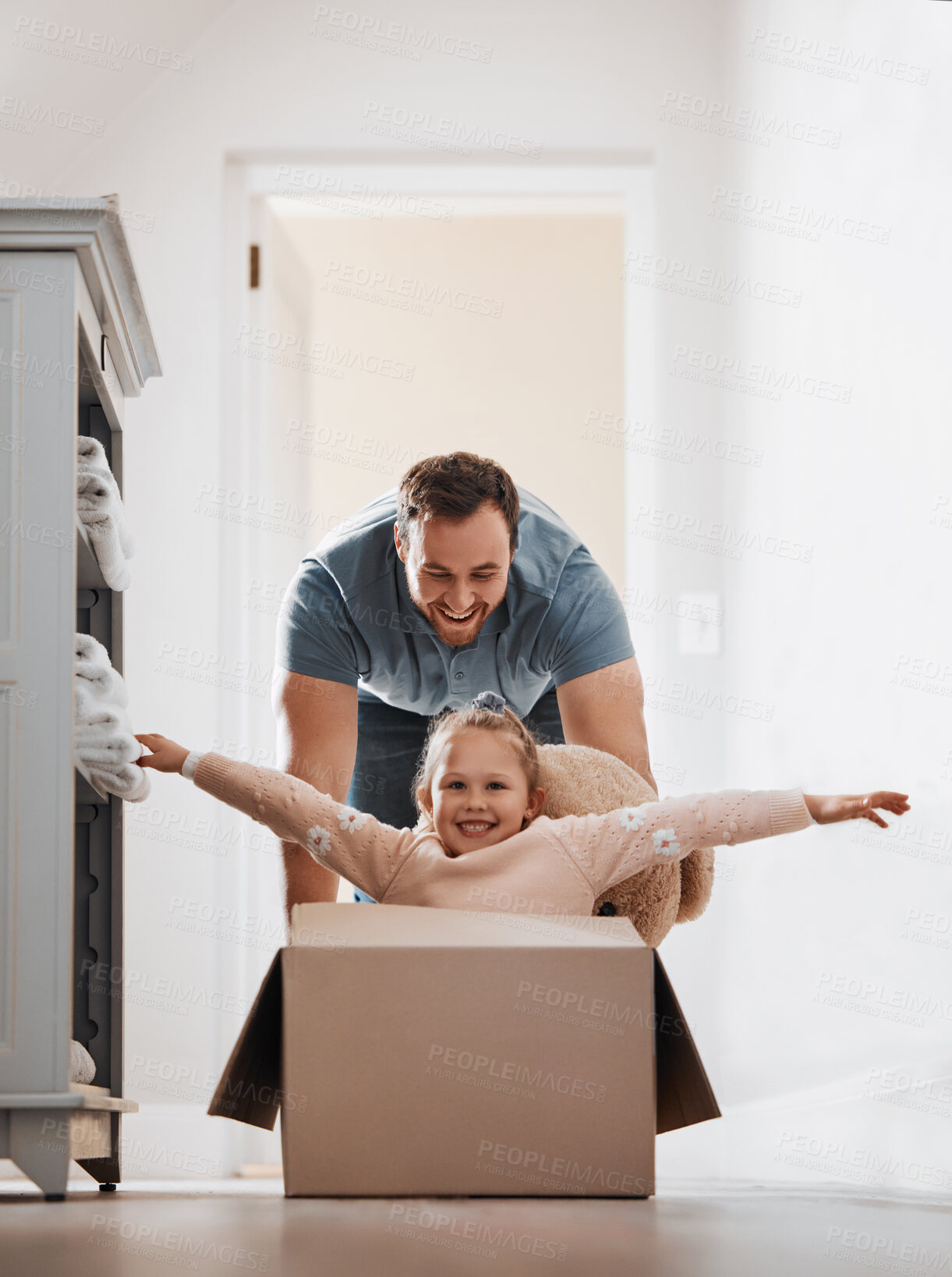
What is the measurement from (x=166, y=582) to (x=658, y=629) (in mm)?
980

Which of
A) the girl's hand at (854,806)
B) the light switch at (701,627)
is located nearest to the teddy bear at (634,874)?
the girl's hand at (854,806)

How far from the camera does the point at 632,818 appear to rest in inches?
54.1

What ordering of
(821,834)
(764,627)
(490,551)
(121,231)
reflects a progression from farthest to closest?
(764,627), (821,834), (490,551), (121,231)

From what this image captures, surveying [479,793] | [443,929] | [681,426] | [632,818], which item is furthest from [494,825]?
[681,426]

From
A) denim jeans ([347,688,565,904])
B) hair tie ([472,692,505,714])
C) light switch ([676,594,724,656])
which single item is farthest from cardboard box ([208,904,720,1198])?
light switch ([676,594,724,656])

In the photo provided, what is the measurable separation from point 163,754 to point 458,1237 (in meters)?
0.66

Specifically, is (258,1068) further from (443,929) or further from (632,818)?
(632,818)

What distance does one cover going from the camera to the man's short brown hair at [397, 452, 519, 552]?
1.72 meters

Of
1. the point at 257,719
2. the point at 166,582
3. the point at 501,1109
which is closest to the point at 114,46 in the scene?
the point at 166,582

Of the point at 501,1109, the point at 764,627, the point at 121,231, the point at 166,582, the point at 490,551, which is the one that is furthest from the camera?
the point at 166,582

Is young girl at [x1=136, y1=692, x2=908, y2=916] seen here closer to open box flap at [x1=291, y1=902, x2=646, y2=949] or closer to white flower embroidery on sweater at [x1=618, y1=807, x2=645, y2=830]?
white flower embroidery on sweater at [x1=618, y1=807, x2=645, y2=830]

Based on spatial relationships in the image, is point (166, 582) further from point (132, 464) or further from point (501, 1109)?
point (501, 1109)

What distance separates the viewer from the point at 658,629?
8.16ft

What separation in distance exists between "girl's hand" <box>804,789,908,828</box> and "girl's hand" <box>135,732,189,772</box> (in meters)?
0.71
